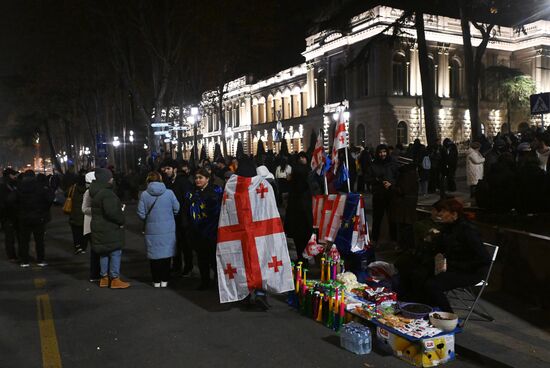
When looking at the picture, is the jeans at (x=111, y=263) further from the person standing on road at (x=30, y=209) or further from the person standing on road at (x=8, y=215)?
the person standing on road at (x=8, y=215)

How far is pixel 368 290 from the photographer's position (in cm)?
613

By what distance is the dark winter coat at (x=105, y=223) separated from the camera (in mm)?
7781

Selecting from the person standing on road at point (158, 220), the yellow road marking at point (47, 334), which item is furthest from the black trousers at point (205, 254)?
the yellow road marking at point (47, 334)

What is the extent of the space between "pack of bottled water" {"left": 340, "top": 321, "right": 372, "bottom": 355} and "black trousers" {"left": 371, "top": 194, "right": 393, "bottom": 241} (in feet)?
14.4

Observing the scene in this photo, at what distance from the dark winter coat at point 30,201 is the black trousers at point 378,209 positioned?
613cm

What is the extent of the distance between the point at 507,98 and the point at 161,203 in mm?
48488

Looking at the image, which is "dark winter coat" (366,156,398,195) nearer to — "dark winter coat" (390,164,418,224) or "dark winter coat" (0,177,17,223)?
"dark winter coat" (390,164,418,224)

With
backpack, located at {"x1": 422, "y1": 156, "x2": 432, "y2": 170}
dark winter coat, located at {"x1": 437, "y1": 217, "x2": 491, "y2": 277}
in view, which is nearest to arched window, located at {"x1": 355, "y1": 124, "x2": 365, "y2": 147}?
backpack, located at {"x1": 422, "y1": 156, "x2": 432, "y2": 170}

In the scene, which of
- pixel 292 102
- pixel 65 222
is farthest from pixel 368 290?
pixel 292 102

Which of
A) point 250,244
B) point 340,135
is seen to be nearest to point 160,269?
point 250,244

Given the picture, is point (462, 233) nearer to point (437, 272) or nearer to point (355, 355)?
point (437, 272)

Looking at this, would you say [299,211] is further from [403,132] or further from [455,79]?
[455,79]

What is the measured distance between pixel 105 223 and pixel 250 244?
2.65 meters

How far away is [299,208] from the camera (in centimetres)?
835
